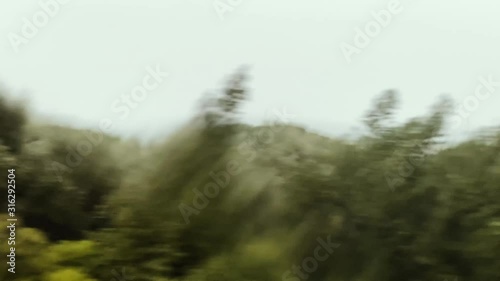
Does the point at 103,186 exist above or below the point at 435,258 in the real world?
above

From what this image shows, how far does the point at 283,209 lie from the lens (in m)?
1.33

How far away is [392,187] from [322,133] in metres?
0.24

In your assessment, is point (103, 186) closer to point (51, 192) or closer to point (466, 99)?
point (51, 192)

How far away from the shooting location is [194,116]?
1.41 meters

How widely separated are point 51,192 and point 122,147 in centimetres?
22

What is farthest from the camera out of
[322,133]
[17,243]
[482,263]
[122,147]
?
[122,147]

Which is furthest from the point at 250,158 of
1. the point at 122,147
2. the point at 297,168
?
the point at 122,147

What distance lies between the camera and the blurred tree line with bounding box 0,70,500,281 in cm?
123

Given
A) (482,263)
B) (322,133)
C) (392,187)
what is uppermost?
(322,133)

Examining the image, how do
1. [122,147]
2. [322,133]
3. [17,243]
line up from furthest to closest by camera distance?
[122,147]
[322,133]
[17,243]

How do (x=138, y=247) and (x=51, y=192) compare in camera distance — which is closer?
(x=138, y=247)

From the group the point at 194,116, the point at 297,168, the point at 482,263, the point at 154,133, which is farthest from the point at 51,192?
the point at 482,263

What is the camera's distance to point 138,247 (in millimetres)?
1314

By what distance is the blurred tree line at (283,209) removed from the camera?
4.02ft
